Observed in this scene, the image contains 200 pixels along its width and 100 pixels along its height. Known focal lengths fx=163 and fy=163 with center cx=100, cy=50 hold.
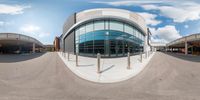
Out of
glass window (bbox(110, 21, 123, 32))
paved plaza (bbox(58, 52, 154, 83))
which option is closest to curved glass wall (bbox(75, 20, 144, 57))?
glass window (bbox(110, 21, 123, 32))

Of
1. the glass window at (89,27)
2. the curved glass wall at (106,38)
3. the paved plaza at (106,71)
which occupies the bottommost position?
the paved plaza at (106,71)

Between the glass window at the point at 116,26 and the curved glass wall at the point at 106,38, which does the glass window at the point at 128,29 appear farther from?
the glass window at the point at 116,26

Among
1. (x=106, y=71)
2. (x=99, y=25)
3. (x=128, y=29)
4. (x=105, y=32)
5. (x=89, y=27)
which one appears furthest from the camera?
(x=128, y=29)

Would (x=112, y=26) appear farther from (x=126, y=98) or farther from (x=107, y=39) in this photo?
(x=126, y=98)

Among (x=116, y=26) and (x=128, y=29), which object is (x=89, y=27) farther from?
(x=128, y=29)

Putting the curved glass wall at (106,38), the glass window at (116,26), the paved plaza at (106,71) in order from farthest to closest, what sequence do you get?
the glass window at (116,26) < the curved glass wall at (106,38) < the paved plaza at (106,71)

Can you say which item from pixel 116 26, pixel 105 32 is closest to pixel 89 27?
pixel 105 32

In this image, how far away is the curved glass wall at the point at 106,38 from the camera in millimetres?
25938

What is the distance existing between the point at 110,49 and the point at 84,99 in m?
20.8

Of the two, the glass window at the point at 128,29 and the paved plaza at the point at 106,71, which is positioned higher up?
the glass window at the point at 128,29

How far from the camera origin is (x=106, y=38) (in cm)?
2589

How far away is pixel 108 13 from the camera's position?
26.5 m

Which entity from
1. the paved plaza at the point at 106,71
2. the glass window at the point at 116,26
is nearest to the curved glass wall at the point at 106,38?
the glass window at the point at 116,26

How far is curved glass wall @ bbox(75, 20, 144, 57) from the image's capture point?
25.9 meters
